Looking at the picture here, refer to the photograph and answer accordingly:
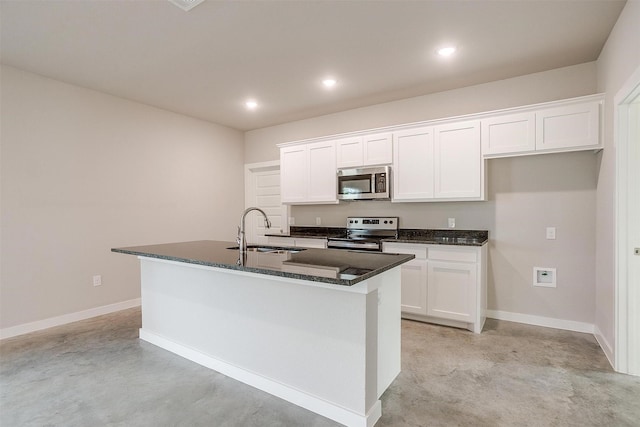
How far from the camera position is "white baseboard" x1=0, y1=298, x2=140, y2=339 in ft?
10.7

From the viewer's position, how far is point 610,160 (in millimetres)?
2658

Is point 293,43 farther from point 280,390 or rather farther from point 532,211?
point 532,211

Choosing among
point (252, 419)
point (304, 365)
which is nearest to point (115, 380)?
point (252, 419)

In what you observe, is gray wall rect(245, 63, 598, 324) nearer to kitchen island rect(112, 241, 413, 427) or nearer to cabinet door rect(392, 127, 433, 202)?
cabinet door rect(392, 127, 433, 202)

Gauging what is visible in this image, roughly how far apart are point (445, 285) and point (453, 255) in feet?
1.08

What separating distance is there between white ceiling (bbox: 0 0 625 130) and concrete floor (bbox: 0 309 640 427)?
8.74 ft

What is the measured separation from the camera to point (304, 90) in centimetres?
387

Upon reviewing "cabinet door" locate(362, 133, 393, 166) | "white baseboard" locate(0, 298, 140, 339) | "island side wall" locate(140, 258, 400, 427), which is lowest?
"white baseboard" locate(0, 298, 140, 339)

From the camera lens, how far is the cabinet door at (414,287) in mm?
3494

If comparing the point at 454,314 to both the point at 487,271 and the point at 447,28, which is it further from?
the point at 447,28

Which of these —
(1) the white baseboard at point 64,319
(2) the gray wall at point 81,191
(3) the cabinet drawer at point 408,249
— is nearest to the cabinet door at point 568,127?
(3) the cabinet drawer at point 408,249

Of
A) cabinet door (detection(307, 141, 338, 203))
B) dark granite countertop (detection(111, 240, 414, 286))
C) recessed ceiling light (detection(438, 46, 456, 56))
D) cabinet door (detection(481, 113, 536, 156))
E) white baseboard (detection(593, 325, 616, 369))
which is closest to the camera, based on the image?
dark granite countertop (detection(111, 240, 414, 286))

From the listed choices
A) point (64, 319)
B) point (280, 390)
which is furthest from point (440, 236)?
point (64, 319)

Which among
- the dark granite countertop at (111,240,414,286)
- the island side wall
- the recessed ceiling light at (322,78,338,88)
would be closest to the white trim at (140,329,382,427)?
the island side wall
